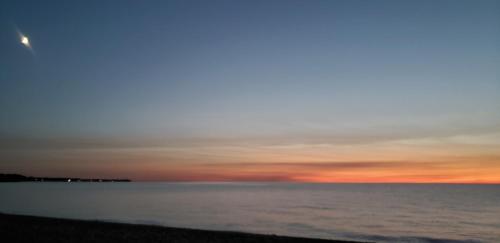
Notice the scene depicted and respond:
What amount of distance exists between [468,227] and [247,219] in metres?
21.4

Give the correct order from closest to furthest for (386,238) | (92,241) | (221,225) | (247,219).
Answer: (92,241) → (386,238) → (221,225) → (247,219)

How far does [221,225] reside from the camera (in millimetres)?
38625

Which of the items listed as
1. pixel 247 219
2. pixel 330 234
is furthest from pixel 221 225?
pixel 330 234

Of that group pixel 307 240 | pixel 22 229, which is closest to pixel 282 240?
pixel 307 240

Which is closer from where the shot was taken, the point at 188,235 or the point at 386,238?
the point at 188,235

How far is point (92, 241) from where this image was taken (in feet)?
68.0

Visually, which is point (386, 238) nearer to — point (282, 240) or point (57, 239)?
point (282, 240)

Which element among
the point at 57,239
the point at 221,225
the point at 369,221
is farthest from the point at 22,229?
the point at 369,221

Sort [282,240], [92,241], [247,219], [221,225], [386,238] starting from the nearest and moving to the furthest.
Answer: [92,241] → [282,240] → [386,238] → [221,225] → [247,219]

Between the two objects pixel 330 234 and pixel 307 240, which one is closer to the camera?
pixel 307 240

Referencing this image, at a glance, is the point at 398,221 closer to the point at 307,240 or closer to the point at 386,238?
the point at 386,238

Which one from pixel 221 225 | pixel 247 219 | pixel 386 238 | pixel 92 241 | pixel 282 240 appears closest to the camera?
pixel 92 241

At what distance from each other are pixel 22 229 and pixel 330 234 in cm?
2142

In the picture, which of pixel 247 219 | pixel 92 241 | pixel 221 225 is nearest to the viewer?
pixel 92 241
